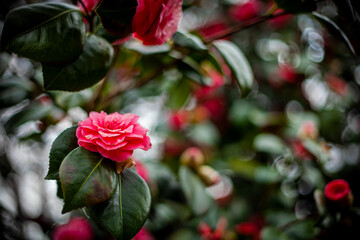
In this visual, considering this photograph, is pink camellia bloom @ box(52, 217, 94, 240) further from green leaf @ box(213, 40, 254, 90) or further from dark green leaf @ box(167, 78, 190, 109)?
green leaf @ box(213, 40, 254, 90)

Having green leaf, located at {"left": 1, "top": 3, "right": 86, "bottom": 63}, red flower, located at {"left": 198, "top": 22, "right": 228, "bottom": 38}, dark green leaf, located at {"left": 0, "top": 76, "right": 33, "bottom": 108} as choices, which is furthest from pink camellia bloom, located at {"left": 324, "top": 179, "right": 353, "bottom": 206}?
red flower, located at {"left": 198, "top": 22, "right": 228, "bottom": 38}

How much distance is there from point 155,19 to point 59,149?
0.95 ft

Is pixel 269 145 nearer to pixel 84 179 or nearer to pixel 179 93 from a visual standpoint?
pixel 179 93

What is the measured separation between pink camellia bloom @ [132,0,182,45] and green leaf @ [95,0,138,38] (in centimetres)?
2

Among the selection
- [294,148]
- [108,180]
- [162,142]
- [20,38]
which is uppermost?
[20,38]

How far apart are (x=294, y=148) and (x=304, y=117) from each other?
0.18m

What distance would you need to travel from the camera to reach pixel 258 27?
173 centimetres

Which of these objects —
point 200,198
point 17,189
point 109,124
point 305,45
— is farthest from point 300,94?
point 17,189

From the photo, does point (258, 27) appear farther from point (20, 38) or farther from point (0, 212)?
point (0, 212)

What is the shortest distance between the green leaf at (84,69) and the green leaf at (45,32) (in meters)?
0.02

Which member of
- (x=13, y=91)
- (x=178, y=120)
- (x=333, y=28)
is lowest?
(x=178, y=120)

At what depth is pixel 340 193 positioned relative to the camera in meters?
0.70

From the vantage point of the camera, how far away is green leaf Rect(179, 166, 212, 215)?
855mm

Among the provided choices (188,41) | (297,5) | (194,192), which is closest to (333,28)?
(297,5)
